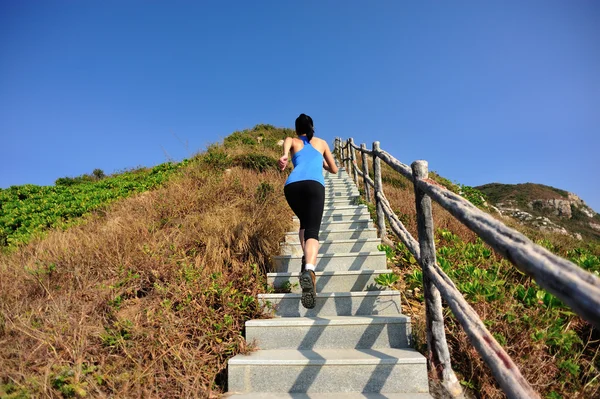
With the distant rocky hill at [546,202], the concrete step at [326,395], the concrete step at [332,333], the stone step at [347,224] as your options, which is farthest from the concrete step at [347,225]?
the distant rocky hill at [546,202]

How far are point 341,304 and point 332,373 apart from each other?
83 centimetres

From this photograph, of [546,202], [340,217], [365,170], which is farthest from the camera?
[546,202]

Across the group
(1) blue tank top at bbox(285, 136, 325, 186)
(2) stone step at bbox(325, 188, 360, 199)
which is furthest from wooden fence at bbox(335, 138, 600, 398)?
(2) stone step at bbox(325, 188, 360, 199)

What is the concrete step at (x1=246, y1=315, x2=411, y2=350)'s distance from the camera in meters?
2.67

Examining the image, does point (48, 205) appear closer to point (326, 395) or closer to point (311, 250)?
point (311, 250)

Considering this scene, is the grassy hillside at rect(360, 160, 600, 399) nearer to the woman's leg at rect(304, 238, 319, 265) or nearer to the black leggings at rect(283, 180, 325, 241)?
the woman's leg at rect(304, 238, 319, 265)

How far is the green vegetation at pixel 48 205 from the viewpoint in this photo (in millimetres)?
7453

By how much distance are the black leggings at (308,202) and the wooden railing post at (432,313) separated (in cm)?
91

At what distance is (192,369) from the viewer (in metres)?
2.45

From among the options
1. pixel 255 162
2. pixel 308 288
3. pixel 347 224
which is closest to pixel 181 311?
pixel 308 288

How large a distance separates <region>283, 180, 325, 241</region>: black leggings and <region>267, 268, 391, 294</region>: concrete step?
0.65m

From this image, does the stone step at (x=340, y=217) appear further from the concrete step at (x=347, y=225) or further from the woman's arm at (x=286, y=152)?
the woman's arm at (x=286, y=152)

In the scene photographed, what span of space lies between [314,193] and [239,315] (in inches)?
52.2

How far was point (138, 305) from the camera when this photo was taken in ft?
9.66
